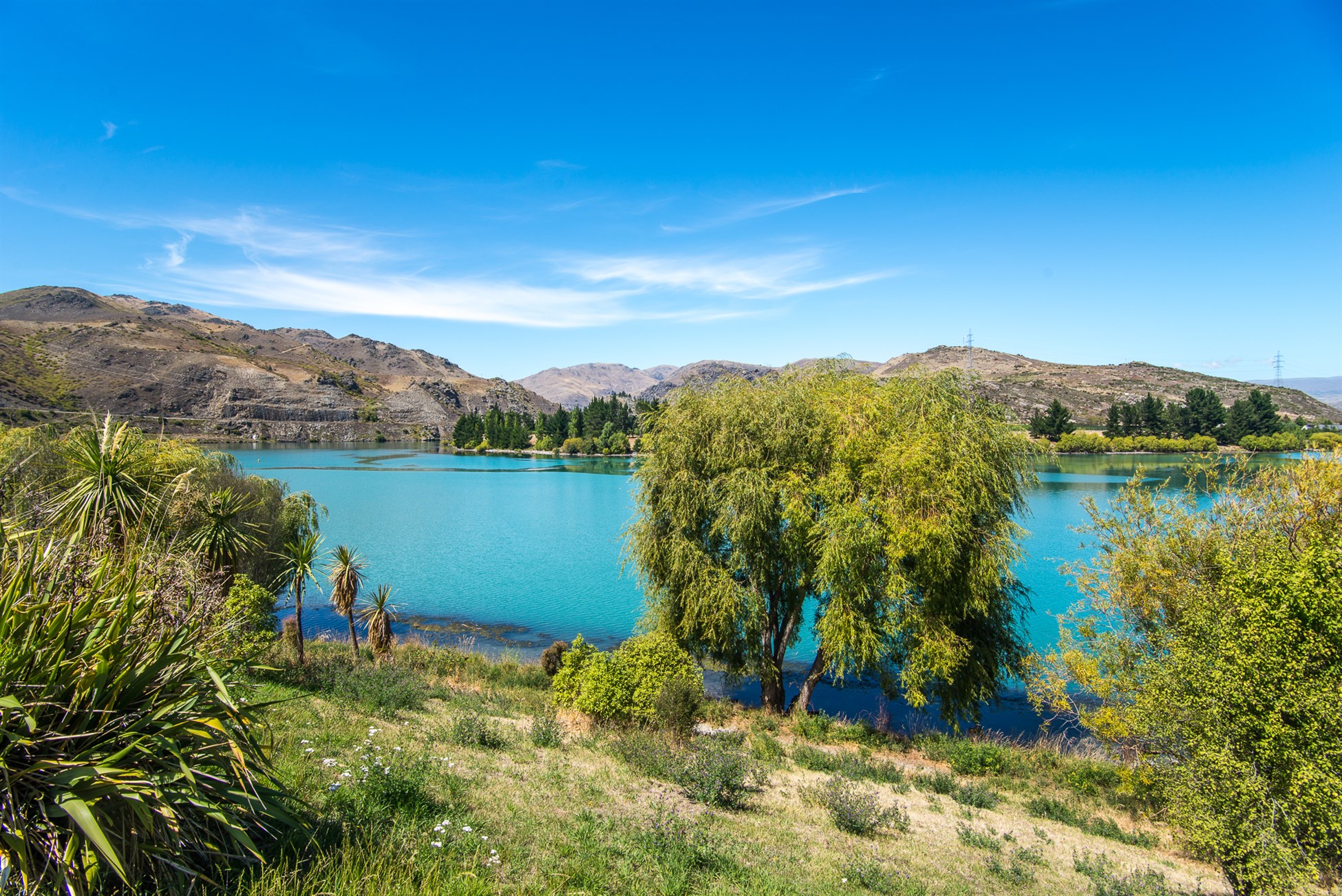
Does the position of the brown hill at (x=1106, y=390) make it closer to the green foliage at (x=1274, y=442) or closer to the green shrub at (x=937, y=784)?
the green foliage at (x=1274, y=442)

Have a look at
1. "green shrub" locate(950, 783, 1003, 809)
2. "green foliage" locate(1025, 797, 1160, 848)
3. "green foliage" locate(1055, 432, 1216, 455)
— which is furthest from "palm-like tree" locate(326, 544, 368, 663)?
"green foliage" locate(1055, 432, 1216, 455)

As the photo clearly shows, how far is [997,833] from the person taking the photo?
983 cm

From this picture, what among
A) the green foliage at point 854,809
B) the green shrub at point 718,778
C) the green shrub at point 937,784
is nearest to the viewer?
the green foliage at point 854,809

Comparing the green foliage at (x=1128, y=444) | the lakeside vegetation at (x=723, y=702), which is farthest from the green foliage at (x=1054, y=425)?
the lakeside vegetation at (x=723, y=702)

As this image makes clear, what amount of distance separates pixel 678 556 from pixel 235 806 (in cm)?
1267

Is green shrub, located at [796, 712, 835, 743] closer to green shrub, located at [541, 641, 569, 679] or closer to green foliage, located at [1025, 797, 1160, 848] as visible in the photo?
green foliage, located at [1025, 797, 1160, 848]

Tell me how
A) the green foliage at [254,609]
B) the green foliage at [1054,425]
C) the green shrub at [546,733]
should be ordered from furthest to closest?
the green foliage at [1054,425]
the green foliage at [254,609]
the green shrub at [546,733]

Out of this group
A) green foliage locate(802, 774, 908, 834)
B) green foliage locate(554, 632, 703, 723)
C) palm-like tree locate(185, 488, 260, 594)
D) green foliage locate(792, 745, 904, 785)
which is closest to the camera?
green foliage locate(802, 774, 908, 834)

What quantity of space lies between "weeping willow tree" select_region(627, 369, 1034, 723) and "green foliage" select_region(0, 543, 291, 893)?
12314 millimetres

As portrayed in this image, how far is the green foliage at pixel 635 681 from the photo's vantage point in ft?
42.9

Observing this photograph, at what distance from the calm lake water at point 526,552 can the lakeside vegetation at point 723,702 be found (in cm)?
321

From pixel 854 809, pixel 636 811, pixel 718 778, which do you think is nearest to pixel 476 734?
pixel 636 811

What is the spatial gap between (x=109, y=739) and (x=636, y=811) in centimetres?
588

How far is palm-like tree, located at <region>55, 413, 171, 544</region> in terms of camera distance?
1226 cm
